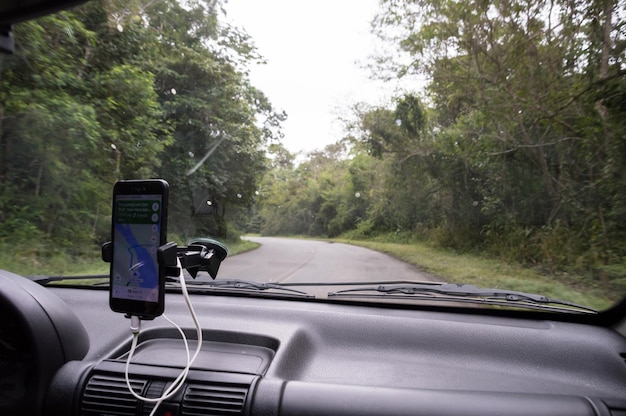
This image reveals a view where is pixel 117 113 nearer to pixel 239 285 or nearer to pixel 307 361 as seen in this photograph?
pixel 239 285

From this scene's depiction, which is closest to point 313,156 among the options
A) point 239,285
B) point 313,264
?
point 313,264

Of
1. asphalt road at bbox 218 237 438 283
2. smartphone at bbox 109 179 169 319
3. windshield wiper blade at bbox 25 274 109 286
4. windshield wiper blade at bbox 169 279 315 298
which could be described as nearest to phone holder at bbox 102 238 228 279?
smartphone at bbox 109 179 169 319

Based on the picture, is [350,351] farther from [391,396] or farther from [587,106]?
[587,106]

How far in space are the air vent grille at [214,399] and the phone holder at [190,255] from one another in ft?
1.76

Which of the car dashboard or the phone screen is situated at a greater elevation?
the phone screen

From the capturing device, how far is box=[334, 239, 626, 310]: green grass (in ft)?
12.8

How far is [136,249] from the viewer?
7.00 feet

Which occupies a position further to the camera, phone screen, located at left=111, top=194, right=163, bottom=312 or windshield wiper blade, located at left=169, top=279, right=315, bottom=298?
windshield wiper blade, located at left=169, top=279, right=315, bottom=298

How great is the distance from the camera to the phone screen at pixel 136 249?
2.07 metres

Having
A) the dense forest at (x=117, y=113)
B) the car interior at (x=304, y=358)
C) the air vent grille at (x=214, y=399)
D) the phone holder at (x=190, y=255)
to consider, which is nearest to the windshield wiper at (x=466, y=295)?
the car interior at (x=304, y=358)

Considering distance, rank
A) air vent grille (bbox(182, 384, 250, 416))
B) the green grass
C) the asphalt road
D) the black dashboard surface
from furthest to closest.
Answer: the asphalt road
the green grass
the black dashboard surface
air vent grille (bbox(182, 384, 250, 416))

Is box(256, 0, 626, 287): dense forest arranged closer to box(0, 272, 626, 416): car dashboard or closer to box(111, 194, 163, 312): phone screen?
box(0, 272, 626, 416): car dashboard

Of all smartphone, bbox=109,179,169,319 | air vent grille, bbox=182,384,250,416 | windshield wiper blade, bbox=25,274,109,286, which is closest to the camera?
air vent grille, bbox=182,384,250,416

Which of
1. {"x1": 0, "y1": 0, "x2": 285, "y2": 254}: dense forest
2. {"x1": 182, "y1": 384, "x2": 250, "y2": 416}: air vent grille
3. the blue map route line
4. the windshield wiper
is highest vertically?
{"x1": 0, "y1": 0, "x2": 285, "y2": 254}: dense forest
